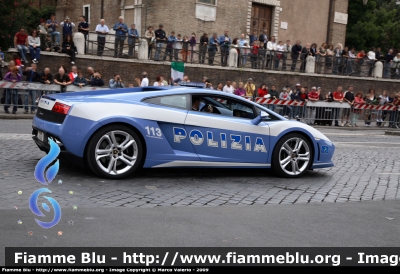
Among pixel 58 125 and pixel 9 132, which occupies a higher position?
pixel 58 125

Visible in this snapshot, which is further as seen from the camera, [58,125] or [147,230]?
[58,125]

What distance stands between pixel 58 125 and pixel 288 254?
14.0 ft

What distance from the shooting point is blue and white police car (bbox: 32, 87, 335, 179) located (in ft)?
26.8

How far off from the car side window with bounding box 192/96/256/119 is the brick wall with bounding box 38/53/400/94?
17063 millimetres

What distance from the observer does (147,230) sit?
5.84m

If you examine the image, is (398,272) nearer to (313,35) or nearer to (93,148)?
(93,148)

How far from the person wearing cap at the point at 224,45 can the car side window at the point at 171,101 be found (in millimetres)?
21432

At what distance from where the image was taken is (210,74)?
100 feet

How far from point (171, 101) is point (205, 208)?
2.34m

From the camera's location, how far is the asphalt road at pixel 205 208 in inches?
222

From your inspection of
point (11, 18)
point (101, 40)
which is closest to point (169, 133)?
point (101, 40)

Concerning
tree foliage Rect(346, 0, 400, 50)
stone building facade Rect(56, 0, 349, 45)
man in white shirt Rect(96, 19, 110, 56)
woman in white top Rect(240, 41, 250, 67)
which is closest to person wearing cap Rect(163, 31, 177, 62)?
man in white shirt Rect(96, 19, 110, 56)

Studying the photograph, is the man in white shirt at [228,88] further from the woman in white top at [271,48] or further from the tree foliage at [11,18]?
the tree foliage at [11,18]

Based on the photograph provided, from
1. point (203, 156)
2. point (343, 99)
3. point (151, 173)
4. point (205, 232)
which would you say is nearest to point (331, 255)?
point (205, 232)
